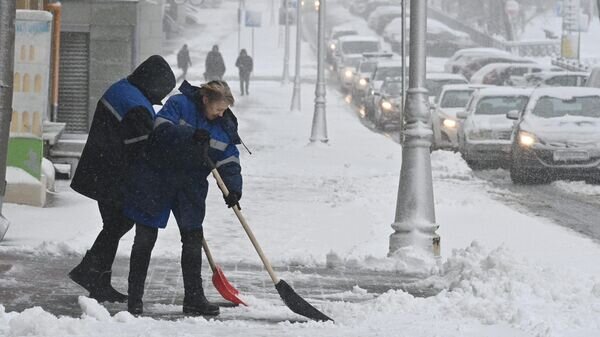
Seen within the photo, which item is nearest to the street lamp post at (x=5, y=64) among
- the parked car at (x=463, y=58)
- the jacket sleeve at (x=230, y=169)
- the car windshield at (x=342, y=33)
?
the jacket sleeve at (x=230, y=169)

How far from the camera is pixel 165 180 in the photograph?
906cm

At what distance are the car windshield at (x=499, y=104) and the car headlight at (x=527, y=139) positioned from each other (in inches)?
171

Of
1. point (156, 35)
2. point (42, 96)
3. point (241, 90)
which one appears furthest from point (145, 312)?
point (241, 90)

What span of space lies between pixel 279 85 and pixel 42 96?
44.7 meters

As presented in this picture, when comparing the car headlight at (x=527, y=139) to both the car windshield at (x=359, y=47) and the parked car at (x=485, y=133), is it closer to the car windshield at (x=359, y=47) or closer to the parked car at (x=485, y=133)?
the parked car at (x=485, y=133)

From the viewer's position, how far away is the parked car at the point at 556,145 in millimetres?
21891

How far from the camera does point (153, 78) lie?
31.0 ft

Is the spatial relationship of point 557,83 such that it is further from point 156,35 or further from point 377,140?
point 156,35

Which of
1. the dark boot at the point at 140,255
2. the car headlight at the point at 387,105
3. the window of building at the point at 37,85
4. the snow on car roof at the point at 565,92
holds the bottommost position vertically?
the dark boot at the point at 140,255

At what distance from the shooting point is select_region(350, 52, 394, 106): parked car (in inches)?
1891

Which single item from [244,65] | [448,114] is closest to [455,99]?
[448,114]

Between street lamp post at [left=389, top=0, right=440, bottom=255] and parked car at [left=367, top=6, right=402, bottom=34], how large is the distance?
71.1 m

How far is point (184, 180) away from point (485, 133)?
17.3 meters

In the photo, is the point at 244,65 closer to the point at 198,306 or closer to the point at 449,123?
→ the point at 449,123
